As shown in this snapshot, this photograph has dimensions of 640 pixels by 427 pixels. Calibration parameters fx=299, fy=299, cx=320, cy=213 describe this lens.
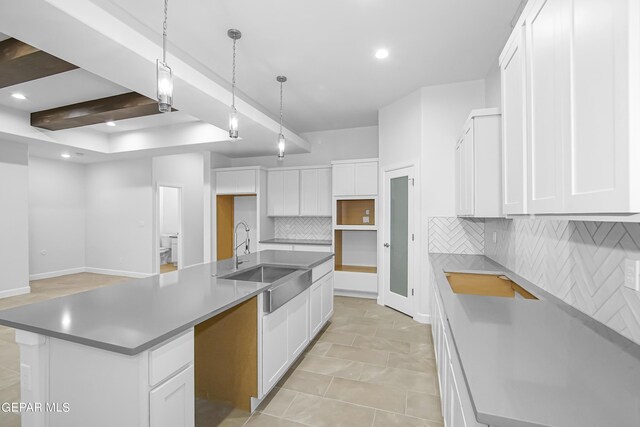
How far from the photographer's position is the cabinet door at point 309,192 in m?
5.42

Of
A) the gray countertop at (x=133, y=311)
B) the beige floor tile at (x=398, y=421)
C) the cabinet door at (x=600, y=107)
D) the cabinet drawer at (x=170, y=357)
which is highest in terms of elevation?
the cabinet door at (x=600, y=107)

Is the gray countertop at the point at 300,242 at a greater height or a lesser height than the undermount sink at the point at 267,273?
greater

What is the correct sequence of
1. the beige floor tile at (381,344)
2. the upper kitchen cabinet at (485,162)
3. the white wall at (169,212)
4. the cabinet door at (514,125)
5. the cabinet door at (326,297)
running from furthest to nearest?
the white wall at (169,212)
the cabinet door at (326,297)
the beige floor tile at (381,344)
the upper kitchen cabinet at (485,162)
the cabinet door at (514,125)

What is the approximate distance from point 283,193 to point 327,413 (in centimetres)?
399

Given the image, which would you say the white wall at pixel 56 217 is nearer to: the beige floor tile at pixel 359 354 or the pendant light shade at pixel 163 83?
the pendant light shade at pixel 163 83

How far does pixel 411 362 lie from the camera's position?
2.86 m

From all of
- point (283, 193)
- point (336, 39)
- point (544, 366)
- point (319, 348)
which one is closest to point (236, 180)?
point (283, 193)

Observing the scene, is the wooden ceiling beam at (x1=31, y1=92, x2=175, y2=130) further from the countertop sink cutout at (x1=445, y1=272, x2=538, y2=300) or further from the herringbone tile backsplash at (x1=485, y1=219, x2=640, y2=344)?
the herringbone tile backsplash at (x1=485, y1=219, x2=640, y2=344)

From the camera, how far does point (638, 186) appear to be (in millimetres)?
673

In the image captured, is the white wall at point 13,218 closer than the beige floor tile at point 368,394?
No

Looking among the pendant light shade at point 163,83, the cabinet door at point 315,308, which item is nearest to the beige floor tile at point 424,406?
the cabinet door at point 315,308

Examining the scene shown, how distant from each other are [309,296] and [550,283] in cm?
193

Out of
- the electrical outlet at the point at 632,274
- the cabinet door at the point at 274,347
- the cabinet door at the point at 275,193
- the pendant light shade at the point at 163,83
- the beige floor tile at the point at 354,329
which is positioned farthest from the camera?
the cabinet door at the point at 275,193

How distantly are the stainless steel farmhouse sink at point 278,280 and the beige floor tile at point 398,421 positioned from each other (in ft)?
3.42
